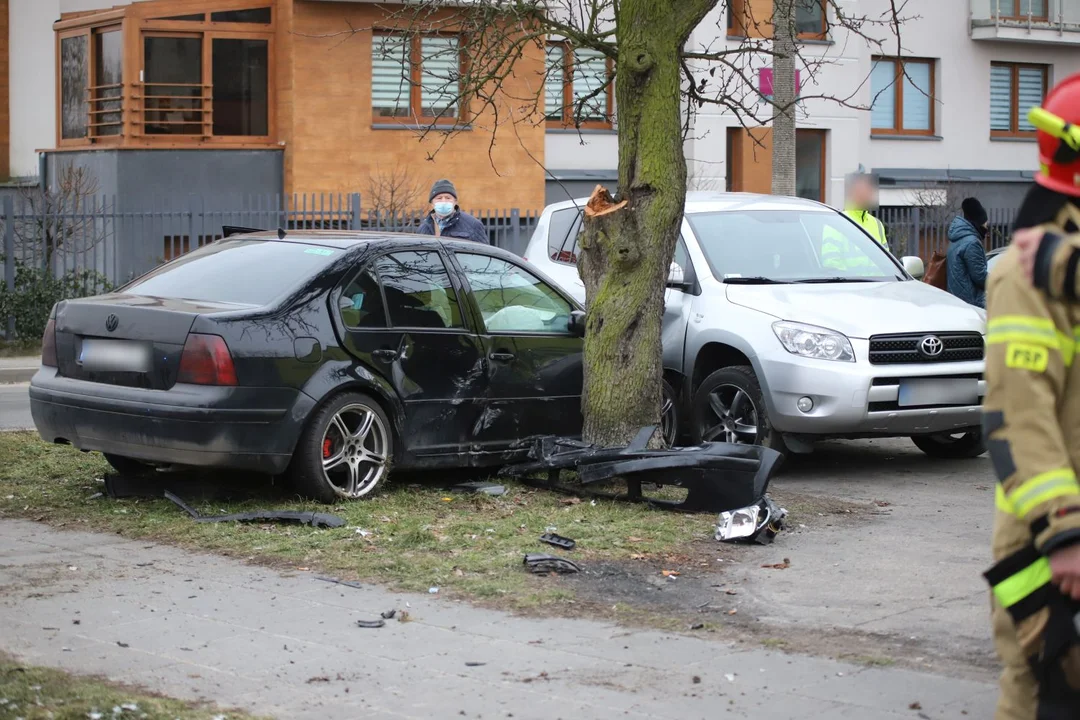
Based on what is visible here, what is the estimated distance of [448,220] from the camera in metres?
12.3

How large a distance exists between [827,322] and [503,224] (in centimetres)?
1445

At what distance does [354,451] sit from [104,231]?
12.6 metres

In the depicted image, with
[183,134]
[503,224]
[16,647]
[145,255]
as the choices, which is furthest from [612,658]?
[183,134]

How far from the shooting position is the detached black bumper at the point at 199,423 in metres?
7.26

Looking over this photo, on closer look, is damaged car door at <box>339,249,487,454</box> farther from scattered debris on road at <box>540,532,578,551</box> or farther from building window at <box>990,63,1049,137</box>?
building window at <box>990,63,1049,137</box>

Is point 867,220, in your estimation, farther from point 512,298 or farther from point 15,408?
point 15,408

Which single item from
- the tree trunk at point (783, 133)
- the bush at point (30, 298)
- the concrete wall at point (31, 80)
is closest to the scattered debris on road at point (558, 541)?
the tree trunk at point (783, 133)

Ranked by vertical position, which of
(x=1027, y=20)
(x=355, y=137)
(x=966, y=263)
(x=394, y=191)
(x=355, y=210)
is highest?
(x=1027, y=20)

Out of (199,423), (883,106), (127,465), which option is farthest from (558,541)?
(883,106)

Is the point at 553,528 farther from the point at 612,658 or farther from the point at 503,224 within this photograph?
the point at 503,224

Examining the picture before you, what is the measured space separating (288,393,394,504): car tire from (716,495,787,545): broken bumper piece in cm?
191

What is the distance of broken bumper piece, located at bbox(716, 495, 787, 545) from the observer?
7105mm

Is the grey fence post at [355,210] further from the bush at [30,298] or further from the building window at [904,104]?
the building window at [904,104]

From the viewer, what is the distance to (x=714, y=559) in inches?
269
